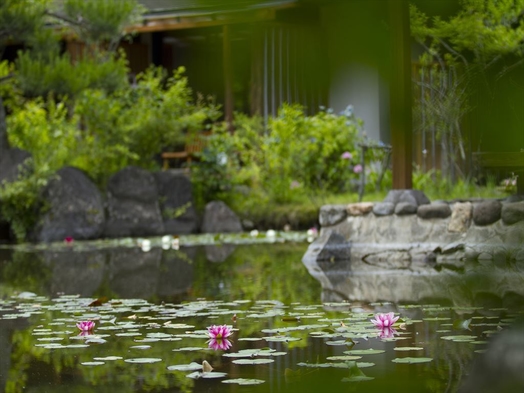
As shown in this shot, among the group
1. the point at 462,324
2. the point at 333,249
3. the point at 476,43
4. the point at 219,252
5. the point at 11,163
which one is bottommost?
the point at 219,252

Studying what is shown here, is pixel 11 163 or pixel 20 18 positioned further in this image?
pixel 11 163

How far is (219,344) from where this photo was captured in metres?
3.83

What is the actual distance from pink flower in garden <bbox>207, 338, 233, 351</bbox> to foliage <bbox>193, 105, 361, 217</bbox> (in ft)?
33.8

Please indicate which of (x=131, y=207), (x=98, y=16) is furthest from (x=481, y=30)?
(x=131, y=207)

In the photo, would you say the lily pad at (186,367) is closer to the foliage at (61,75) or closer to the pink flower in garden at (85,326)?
the pink flower in garden at (85,326)

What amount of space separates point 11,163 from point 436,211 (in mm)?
7900

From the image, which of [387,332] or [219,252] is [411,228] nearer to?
[219,252]

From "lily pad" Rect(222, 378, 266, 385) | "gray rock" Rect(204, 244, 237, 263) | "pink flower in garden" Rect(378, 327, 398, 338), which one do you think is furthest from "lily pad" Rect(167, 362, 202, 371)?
"gray rock" Rect(204, 244, 237, 263)

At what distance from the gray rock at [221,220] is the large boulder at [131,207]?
33.1 inches

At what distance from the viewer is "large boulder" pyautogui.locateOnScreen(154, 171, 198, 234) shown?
49.2 feet

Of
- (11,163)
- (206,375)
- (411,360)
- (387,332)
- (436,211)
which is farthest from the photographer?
(11,163)

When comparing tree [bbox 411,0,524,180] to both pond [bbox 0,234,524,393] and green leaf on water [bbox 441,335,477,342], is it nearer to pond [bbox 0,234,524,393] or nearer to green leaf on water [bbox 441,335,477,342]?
pond [bbox 0,234,524,393]

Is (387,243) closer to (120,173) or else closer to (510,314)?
(510,314)

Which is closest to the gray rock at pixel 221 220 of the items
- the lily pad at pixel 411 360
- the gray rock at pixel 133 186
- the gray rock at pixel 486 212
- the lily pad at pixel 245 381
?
the gray rock at pixel 133 186
